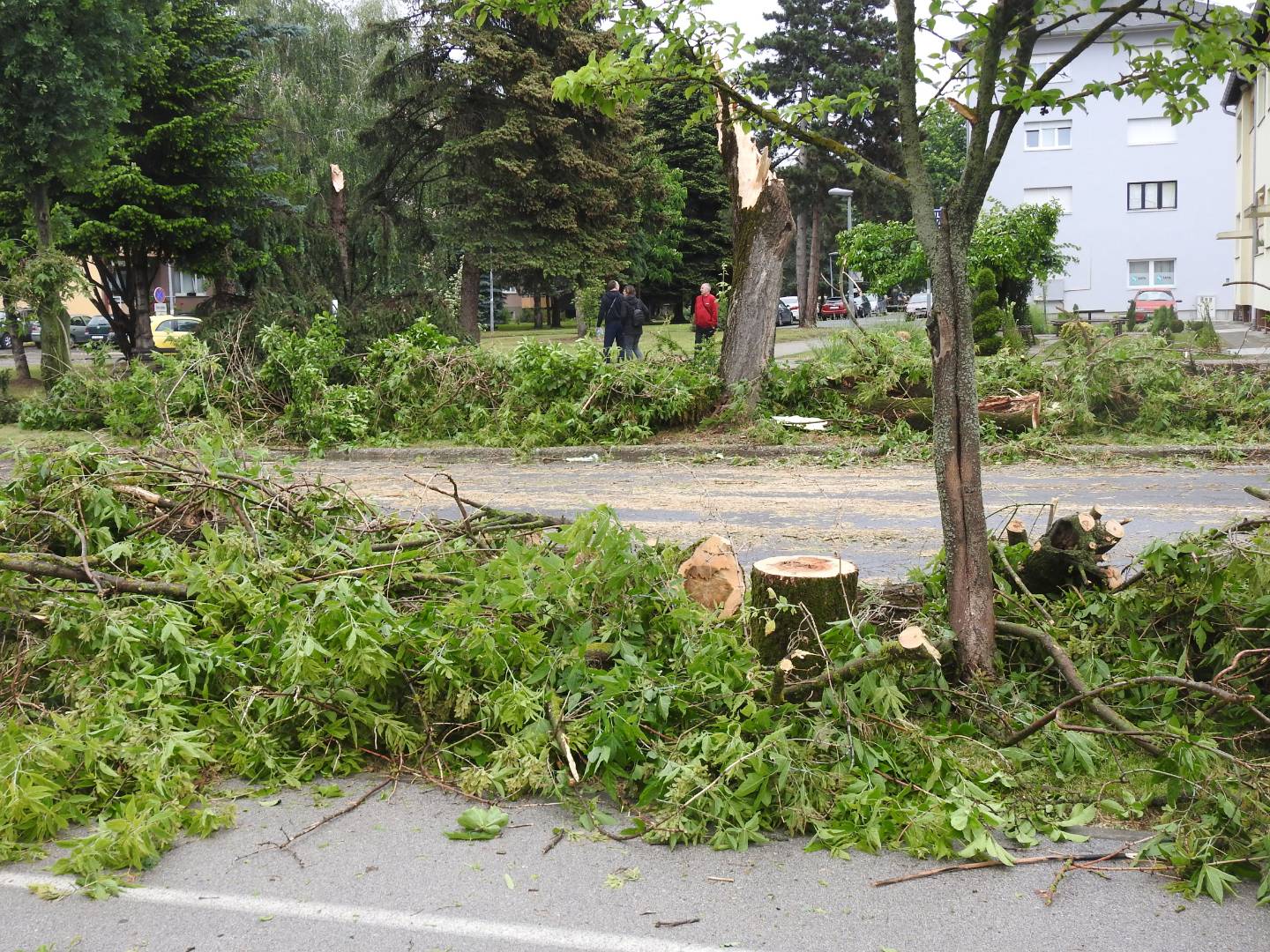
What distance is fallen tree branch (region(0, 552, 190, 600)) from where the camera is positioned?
524cm

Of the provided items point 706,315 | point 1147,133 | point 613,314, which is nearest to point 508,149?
point 706,315

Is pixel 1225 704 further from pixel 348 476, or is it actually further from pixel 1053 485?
pixel 348 476

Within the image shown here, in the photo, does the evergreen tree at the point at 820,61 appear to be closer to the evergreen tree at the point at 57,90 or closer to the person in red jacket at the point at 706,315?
the person in red jacket at the point at 706,315

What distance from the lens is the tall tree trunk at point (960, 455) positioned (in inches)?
191

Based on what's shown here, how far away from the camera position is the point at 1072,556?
5414 millimetres

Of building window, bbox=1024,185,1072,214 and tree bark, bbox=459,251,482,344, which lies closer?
Result: tree bark, bbox=459,251,482,344

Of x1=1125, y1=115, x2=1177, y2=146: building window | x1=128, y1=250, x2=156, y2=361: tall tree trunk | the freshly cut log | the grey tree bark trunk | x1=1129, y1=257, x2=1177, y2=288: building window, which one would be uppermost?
x1=1125, y1=115, x2=1177, y2=146: building window

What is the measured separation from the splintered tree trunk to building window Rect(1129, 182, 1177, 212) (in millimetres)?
45314

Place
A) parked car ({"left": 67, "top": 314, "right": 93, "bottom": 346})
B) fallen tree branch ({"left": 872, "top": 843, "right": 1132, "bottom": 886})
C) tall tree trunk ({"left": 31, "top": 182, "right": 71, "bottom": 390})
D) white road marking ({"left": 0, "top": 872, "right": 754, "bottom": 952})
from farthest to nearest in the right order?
parked car ({"left": 67, "top": 314, "right": 93, "bottom": 346}) → tall tree trunk ({"left": 31, "top": 182, "right": 71, "bottom": 390}) → fallen tree branch ({"left": 872, "top": 843, "right": 1132, "bottom": 886}) → white road marking ({"left": 0, "top": 872, "right": 754, "bottom": 952})

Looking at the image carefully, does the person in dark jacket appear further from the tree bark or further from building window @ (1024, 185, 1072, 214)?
building window @ (1024, 185, 1072, 214)

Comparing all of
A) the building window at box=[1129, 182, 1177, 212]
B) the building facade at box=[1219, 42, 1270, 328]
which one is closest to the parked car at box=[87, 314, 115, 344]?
the building facade at box=[1219, 42, 1270, 328]

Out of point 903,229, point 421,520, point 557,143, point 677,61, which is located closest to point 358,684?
point 421,520

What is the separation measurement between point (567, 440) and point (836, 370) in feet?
12.1

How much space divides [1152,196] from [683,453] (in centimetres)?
4801
